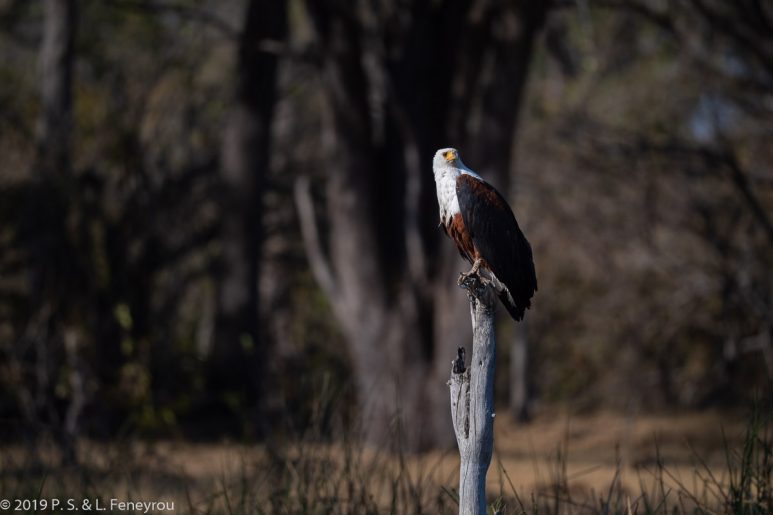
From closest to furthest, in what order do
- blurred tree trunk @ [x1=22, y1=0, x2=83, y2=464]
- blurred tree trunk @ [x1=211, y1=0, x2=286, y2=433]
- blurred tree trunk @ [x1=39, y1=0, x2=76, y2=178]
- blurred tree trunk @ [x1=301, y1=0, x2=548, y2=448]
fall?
1. blurred tree trunk @ [x1=22, y1=0, x2=83, y2=464]
2. blurred tree trunk @ [x1=301, y1=0, x2=548, y2=448]
3. blurred tree trunk @ [x1=39, y1=0, x2=76, y2=178]
4. blurred tree trunk @ [x1=211, y1=0, x2=286, y2=433]

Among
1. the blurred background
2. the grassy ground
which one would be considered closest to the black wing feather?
the grassy ground

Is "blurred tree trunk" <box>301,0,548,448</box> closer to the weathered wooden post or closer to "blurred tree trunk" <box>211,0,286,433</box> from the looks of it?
"blurred tree trunk" <box>211,0,286,433</box>

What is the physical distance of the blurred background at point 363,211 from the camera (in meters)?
8.27

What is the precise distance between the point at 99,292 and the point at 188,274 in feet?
4.98

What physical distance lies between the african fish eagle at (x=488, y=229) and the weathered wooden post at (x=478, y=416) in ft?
0.43

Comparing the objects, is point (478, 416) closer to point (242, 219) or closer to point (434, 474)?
point (434, 474)

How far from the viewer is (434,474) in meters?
4.93

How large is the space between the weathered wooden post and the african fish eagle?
0.13 meters

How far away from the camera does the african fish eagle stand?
325cm

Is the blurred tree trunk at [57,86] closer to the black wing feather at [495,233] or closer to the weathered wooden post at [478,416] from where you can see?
the black wing feather at [495,233]

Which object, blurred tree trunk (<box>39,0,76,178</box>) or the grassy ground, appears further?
blurred tree trunk (<box>39,0,76,178</box>)

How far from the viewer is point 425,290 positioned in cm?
846

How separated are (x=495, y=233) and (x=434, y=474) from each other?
2.04m

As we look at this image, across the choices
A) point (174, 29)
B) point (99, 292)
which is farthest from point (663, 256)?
point (174, 29)
